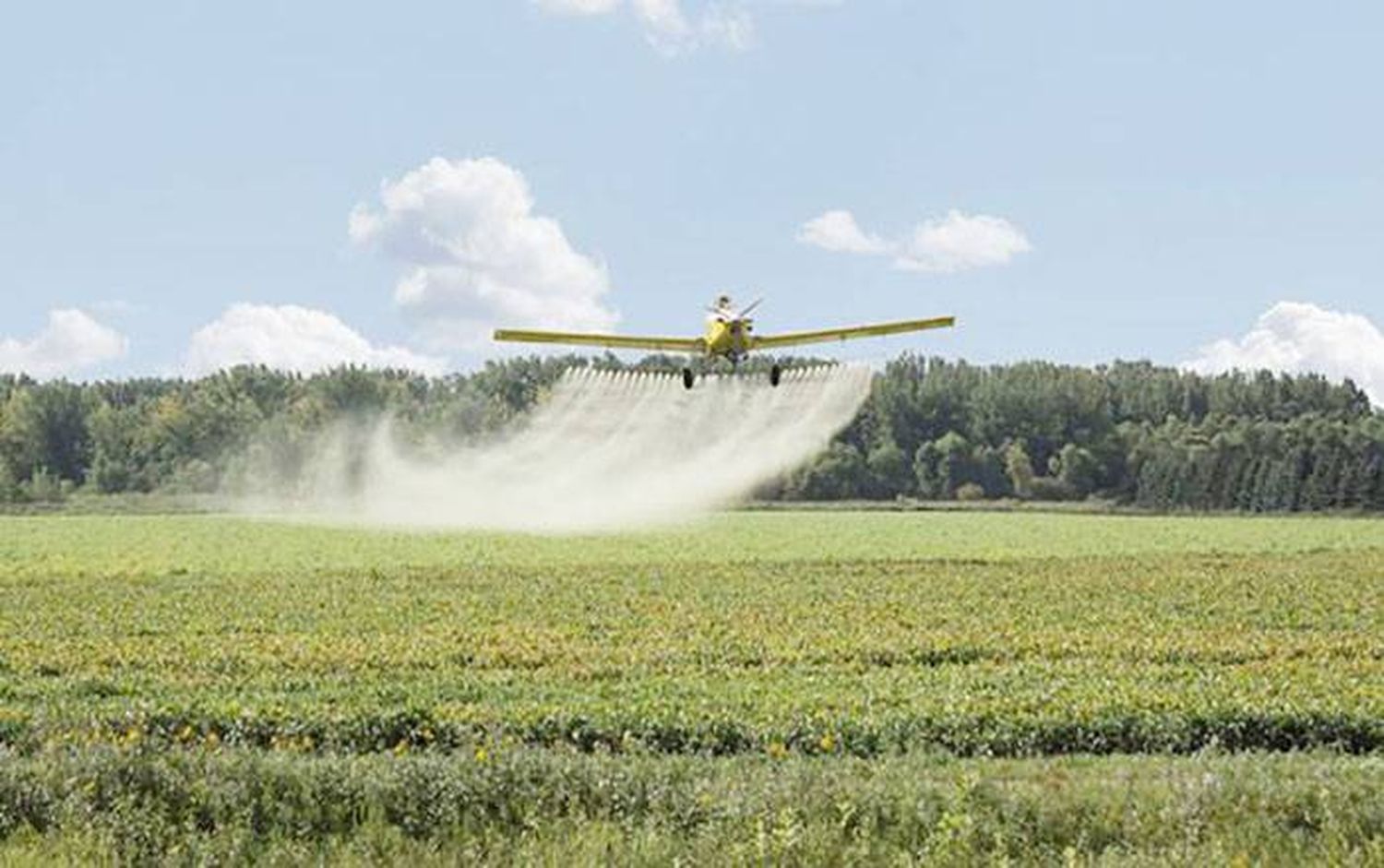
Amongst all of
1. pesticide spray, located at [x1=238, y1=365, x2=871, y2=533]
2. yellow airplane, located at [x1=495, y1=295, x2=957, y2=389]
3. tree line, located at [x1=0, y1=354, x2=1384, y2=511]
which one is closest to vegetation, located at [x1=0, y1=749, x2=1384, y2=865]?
yellow airplane, located at [x1=495, y1=295, x2=957, y2=389]

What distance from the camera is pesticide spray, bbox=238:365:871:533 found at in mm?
73750

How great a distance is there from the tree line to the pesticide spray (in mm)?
11525

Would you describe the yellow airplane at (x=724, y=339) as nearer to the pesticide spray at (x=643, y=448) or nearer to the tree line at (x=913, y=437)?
the pesticide spray at (x=643, y=448)

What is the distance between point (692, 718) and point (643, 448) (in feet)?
182

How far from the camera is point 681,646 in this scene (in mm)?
30781

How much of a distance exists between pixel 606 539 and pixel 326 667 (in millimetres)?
44263

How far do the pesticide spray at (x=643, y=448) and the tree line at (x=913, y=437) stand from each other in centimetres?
1152

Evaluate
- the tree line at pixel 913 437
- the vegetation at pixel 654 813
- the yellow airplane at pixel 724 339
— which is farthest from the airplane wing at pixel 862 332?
the tree line at pixel 913 437

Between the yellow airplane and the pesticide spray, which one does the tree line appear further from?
the yellow airplane

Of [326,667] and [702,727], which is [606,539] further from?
[702,727]

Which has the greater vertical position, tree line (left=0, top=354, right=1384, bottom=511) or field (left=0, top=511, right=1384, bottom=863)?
tree line (left=0, top=354, right=1384, bottom=511)

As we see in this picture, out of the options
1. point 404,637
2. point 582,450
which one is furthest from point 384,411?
point 404,637

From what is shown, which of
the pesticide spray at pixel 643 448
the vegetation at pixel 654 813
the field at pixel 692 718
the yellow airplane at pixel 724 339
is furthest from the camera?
the pesticide spray at pixel 643 448

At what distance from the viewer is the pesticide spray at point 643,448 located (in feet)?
242
